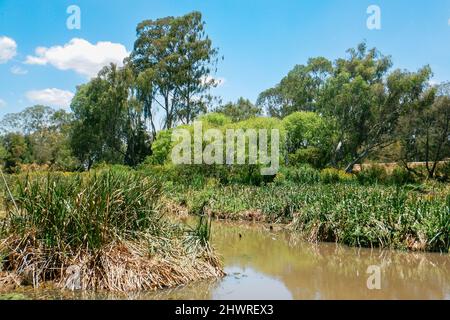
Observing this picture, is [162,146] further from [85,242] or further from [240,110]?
[85,242]

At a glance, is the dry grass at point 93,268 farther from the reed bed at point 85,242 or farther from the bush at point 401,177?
the bush at point 401,177

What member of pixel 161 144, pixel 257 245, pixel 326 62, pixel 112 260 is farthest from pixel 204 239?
pixel 326 62

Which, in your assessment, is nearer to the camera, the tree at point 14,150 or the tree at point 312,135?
the tree at point 312,135

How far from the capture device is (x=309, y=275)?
8484 mm

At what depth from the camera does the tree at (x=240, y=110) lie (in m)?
41.3

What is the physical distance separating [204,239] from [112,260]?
1.69 m

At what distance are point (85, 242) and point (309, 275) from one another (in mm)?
4043

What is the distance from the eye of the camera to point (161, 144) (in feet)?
103

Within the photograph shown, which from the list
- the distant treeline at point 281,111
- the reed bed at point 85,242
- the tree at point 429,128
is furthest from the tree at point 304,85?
the reed bed at point 85,242

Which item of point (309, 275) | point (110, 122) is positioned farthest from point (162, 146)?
point (309, 275)

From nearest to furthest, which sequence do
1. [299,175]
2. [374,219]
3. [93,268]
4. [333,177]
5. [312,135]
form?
[93,268], [374,219], [299,175], [333,177], [312,135]

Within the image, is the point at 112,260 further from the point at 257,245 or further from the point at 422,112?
the point at 422,112

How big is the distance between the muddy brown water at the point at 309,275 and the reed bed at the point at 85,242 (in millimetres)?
251

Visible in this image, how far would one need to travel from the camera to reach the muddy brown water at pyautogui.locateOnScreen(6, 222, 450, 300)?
6.90 meters
